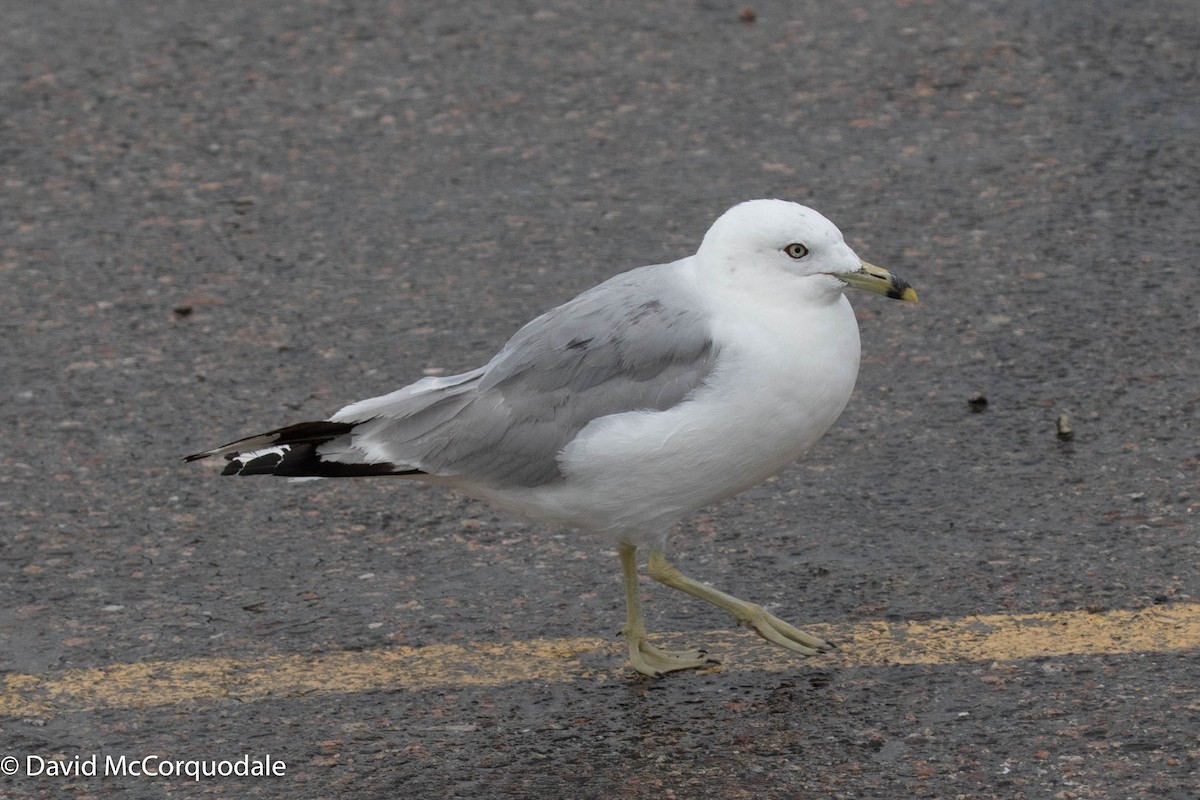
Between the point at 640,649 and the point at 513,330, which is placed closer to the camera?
the point at 640,649

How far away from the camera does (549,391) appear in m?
3.90

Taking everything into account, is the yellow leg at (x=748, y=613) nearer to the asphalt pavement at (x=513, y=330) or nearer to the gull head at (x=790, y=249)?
the asphalt pavement at (x=513, y=330)

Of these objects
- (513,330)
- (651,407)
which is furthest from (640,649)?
(513,330)

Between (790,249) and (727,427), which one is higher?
(790,249)

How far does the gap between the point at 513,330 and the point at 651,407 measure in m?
1.76

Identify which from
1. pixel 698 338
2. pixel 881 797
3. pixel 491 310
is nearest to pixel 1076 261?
pixel 491 310

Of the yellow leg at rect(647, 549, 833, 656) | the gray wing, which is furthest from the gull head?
the yellow leg at rect(647, 549, 833, 656)

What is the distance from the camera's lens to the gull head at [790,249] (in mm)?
3822

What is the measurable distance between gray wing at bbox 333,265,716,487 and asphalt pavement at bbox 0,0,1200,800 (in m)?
0.49

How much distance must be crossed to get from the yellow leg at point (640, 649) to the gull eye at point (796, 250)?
2.58 feet

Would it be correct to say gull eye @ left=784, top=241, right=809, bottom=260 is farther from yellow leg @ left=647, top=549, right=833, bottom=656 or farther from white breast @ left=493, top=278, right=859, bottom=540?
yellow leg @ left=647, top=549, right=833, bottom=656

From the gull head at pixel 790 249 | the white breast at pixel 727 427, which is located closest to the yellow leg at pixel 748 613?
the white breast at pixel 727 427

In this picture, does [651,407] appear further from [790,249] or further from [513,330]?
[513,330]

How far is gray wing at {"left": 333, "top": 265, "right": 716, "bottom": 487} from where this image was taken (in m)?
3.81
